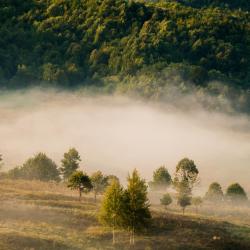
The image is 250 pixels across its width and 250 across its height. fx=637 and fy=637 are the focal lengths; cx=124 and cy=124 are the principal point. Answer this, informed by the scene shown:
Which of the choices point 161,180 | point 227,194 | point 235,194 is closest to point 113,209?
point 161,180

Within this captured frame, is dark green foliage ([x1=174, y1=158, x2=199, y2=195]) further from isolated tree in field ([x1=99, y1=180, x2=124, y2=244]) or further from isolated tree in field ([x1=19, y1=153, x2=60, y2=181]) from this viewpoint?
isolated tree in field ([x1=99, y1=180, x2=124, y2=244])

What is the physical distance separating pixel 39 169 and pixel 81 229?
75237 millimetres

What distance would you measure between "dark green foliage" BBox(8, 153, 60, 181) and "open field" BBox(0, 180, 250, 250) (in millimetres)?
45869

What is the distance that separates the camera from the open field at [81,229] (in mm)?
102625

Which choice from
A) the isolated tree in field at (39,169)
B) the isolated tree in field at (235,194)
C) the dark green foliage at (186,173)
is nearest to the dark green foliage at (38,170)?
the isolated tree in field at (39,169)

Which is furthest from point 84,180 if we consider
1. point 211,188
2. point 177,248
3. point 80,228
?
point 211,188

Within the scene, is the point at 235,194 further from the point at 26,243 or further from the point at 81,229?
the point at 26,243

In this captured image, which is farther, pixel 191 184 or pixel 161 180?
pixel 161 180

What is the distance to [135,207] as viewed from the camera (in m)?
110

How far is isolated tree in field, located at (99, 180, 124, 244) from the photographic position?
10969cm

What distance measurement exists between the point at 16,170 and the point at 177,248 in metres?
93.0

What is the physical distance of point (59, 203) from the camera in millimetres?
132875

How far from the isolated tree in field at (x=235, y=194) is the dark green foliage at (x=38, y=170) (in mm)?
51601

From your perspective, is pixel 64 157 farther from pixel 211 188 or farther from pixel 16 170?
pixel 211 188
